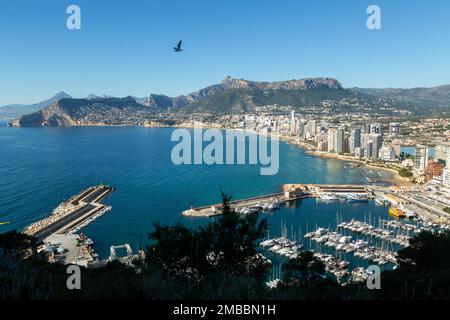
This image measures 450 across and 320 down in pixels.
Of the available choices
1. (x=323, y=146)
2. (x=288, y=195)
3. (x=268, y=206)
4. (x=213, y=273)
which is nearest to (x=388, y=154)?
(x=323, y=146)

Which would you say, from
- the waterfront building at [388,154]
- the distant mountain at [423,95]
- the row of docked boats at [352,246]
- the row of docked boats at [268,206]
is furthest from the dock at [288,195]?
the distant mountain at [423,95]

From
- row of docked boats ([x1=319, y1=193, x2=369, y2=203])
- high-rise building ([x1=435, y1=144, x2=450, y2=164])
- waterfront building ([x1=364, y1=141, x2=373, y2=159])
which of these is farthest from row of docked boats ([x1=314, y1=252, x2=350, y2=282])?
waterfront building ([x1=364, y1=141, x2=373, y2=159])

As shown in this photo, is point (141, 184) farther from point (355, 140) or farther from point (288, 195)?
point (355, 140)

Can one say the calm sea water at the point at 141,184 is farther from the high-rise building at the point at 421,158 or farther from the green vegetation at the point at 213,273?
the green vegetation at the point at 213,273
